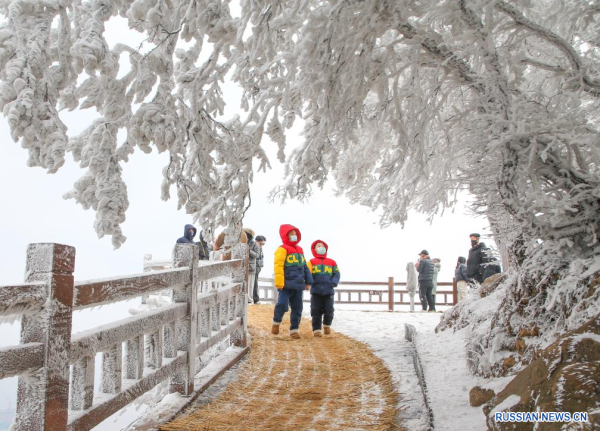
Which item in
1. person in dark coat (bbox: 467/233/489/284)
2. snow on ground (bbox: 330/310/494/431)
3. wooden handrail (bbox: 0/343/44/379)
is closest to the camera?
wooden handrail (bbox: 0/343/44/379)

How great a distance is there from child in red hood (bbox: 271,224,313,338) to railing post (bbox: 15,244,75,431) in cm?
520

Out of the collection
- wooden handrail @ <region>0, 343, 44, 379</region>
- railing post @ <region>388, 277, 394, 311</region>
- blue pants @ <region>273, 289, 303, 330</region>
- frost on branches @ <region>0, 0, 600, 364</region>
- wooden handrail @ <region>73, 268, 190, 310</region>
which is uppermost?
frost on branches @ <region>0, 0, 600, 364</region>

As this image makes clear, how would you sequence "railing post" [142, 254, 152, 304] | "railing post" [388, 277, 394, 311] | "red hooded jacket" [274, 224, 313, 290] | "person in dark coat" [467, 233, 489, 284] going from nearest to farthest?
"red hooded jacket" [274, 224, 313, 290], "railing post" [142, 254, 152, 304], "person in dark coat" [467, 233, 489, 284], "railing post" [388, 277, 394, 311]

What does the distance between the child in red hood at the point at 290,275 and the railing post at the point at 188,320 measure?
127 inches

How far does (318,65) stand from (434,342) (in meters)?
4.58

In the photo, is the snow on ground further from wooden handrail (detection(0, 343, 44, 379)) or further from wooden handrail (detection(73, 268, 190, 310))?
wooden handrail (detection(0, 343, 44, 379))

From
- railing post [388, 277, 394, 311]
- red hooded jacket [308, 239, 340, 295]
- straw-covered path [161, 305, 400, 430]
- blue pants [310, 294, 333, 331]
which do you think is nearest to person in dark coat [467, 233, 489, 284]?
red hooded jacket [308, 239, 340, 295]

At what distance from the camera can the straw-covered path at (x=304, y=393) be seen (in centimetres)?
362

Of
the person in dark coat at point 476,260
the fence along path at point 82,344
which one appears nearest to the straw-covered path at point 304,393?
the fence along path at point 82,344

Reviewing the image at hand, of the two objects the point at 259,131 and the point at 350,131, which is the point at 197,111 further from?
the point at 350,131

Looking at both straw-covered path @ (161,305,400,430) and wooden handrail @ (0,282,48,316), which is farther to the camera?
straw-covered path @ (161,305,400,430)

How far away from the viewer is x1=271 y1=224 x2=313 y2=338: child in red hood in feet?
24.9

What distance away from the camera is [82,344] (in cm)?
256

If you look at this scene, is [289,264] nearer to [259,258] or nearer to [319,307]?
[319,307]
